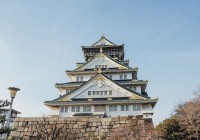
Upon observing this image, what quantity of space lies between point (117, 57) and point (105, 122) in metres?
27.5

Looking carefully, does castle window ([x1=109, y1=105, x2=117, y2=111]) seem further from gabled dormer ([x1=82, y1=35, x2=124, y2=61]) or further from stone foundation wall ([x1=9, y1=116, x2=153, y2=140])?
stone foundation wall ([x1=9, y1=116, x2=153, y2=140])

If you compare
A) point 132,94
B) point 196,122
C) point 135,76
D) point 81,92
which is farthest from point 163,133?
point 135,76

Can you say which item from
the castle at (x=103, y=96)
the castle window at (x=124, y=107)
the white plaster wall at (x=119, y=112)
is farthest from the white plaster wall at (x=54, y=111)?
the castle window at (x=124, y=107)

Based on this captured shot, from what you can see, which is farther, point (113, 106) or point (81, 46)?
point (81, 46)

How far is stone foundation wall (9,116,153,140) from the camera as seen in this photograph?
523 inches

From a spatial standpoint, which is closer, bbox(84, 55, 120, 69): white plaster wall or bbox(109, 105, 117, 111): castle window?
bbox(109, 105, 117, 111): castle window

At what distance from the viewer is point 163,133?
14.1m

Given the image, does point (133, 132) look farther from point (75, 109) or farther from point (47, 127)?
point (75, 109)

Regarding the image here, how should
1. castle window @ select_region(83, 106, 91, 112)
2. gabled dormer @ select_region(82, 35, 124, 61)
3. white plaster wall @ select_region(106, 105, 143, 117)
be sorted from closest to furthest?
white plaster wall @ select_region(106, 105, 143, 117)
castle window @ select_region(83, 106, 91, 112)
gabled dormer @ select_region(82, 35, 124, 61)

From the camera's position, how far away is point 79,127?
45.4ft

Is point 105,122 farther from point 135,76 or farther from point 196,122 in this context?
point 135,76

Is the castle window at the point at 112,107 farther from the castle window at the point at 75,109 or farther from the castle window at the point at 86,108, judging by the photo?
the castle window at the point at 75,109

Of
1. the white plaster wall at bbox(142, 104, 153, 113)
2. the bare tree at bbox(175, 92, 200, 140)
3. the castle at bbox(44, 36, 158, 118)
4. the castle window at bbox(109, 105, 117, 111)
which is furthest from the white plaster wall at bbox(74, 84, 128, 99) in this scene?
the bare tree at bbox(175, 92, 200, 140)

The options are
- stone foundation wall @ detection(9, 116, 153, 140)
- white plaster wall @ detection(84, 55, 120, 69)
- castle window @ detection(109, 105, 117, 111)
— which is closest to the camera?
stone foundation wall @ detection(9, 116, 153, 140)
